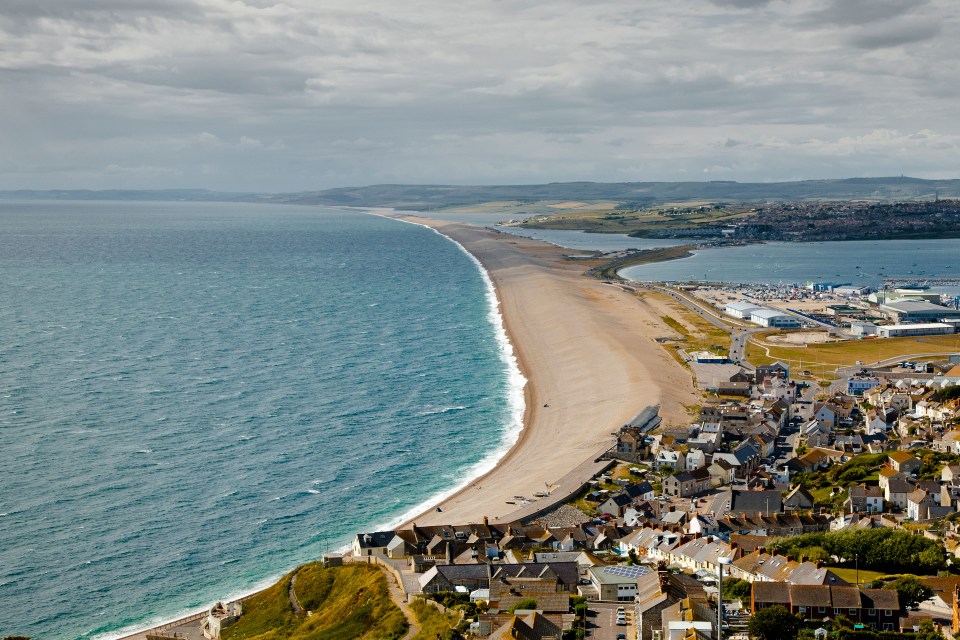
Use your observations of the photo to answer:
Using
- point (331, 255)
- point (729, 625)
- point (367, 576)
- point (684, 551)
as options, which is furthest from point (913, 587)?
point (331, 255)

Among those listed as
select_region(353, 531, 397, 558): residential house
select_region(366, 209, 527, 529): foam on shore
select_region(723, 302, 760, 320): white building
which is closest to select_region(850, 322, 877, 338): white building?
select_region(723, 302, 760, 320): white building

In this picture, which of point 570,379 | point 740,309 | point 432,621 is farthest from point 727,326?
point 432,621

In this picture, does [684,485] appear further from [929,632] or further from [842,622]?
[929,632]

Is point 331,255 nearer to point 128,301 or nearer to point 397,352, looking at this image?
point 128,301

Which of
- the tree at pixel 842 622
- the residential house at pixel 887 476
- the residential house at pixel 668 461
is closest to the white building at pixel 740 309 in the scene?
the residential house at pixel 668 461

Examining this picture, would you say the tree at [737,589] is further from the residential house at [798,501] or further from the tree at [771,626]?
the residential house at [798,501]

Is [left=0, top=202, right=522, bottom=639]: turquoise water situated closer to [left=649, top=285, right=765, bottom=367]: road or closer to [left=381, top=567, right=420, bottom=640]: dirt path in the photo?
[left=381, top=567, right=420, bottom=640]: dirt path
